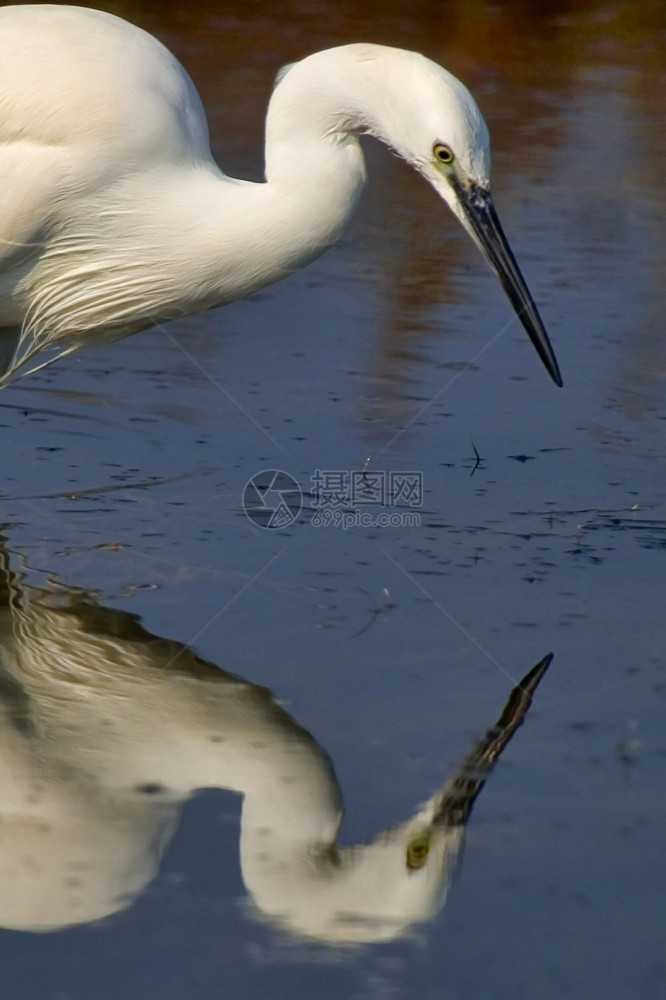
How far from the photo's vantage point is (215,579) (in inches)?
136

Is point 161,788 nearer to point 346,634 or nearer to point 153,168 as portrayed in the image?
point 346,634

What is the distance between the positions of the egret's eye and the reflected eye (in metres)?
1.43

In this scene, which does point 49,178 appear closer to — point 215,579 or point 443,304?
point 215,579

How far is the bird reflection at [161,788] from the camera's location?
2.36 meters

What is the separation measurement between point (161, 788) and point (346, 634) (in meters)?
0.69

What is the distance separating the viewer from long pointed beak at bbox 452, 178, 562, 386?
132 inches

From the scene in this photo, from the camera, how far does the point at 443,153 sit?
10.7 ft

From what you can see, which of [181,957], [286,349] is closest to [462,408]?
[286,349]

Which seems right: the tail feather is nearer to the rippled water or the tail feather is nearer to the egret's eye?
the rippled water

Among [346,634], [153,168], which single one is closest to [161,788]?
[346,634]

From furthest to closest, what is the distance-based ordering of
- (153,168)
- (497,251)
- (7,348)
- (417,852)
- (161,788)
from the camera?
(7,348) < (153,168) < (497,251) < (161,788) < (417,852)

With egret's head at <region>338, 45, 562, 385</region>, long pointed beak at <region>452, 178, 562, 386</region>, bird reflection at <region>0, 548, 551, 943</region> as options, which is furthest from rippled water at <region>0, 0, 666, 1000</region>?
egret's head at <region>338, 45, 562, 385</region>

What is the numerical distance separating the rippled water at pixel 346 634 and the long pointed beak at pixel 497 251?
48 centimetres

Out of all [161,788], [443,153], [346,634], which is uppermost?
[443,153]
